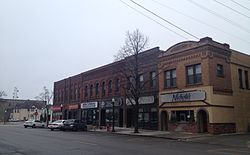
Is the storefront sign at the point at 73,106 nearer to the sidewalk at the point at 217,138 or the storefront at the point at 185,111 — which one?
the storefront at the point at 185,111

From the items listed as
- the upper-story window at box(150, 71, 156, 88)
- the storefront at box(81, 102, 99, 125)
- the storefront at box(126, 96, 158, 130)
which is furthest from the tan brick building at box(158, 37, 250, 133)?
the storefront at box(81, 102, 99, 125)

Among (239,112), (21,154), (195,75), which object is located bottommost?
(21,154)

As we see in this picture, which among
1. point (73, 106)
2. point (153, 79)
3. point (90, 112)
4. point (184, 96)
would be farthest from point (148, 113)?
point (73, 106)

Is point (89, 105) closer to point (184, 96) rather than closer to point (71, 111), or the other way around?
point (71, 111)

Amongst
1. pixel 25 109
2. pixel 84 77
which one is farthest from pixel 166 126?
pixel 25 109

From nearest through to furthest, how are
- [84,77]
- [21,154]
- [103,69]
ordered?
[21,154] < [103,69] < [84,77]

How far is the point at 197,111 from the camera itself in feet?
97.4

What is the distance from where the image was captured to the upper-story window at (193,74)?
1203 inches

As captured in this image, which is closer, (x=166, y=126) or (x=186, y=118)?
(x=186, y=118)

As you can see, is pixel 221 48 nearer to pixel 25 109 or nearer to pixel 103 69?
pixel 103 69

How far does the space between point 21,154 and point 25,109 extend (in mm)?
118516

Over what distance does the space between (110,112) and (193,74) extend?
1605 cm

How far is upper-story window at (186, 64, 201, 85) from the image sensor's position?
30.6 meters

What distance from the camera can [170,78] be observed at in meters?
33.8
